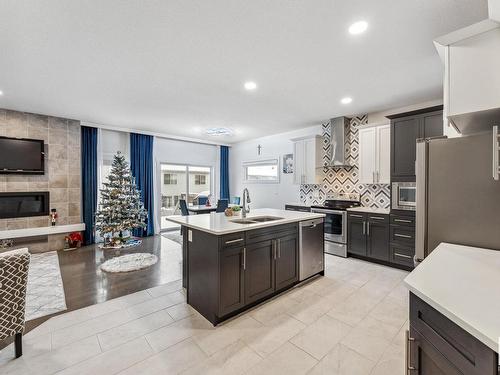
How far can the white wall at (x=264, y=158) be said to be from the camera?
635cm

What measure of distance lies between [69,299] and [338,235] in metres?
4.20

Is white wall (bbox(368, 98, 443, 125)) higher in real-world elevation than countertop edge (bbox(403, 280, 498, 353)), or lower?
higher

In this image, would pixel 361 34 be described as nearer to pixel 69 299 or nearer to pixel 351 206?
pixel 351 206

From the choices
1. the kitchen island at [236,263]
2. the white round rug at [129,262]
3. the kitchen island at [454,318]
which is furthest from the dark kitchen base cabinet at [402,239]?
the white round rug at [129,262]

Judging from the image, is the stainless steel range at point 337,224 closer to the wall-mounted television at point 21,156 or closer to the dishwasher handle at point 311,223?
the dishwasher handle at point 311,223

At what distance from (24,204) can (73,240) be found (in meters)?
1.12

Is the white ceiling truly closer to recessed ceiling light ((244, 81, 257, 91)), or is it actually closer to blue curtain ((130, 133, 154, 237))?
recessed ceiling light ((244, 81, 257, 91))

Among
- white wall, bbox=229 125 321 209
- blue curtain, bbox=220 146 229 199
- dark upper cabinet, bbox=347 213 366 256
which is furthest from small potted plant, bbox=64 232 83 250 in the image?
dark upper cabinet, bbox=347 213 366 256

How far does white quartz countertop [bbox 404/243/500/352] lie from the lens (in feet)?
2.61

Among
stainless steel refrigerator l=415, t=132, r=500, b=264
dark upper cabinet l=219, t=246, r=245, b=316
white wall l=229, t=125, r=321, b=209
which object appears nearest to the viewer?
stainless steel refrigerator l=415, t=132, r=500, b=264

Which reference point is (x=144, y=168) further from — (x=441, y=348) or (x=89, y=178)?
(x=441, y=348)

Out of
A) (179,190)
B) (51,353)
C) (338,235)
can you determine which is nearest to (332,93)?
(338,235)

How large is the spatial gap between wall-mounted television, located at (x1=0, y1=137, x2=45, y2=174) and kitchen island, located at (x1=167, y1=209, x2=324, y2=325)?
3.97 meters

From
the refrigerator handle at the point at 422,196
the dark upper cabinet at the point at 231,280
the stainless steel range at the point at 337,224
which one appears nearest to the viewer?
the refrigerator handle at the point at 422,196
